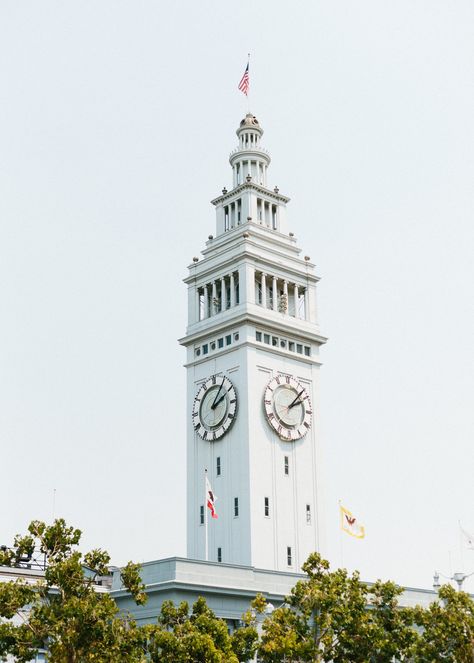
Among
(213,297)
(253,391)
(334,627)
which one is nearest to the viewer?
(334,627)

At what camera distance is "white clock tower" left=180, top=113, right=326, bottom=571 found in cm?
8931

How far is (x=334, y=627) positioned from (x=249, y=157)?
54.6m

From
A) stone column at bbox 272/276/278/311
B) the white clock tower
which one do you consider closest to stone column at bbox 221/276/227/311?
the white clock tower

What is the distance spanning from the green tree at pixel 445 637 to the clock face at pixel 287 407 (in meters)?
29.9

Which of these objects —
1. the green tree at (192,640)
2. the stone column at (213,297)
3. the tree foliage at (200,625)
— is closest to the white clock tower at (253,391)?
the stone column at (213,297)

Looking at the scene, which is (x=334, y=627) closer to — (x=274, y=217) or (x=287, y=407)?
(x=287, y=407)

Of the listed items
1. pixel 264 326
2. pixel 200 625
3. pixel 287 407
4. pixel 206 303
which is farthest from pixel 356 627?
pixel 206 303

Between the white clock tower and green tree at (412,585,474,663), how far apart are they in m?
24.0

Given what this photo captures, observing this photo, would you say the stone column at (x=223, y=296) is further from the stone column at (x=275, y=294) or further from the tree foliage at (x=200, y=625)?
the tree foliage at (x=200, y=625)

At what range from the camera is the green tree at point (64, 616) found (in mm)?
52062

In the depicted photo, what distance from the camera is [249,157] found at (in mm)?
104812

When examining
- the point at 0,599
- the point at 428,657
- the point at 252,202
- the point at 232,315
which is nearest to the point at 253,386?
the point at 232,315

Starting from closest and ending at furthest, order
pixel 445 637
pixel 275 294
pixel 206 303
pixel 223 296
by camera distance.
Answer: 1. pixel 445 637
2. pixel 275 294
3. pixel 223 296
4. pixel 206 303

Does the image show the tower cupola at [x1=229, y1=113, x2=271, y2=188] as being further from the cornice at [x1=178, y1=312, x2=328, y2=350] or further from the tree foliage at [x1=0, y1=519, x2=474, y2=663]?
the tree foliage at [x1=0, y1=519, x2=474, y2=663]
